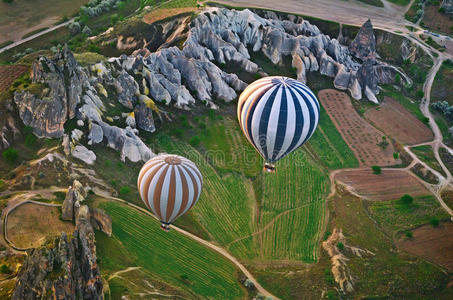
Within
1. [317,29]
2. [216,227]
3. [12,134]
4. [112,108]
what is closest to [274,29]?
[317,29]

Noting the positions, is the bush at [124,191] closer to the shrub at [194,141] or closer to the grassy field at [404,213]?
the shrub at [194,141]

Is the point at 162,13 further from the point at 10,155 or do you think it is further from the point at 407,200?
the point at 407,200

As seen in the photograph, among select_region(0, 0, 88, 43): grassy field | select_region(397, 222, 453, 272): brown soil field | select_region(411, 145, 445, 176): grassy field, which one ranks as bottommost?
select_region(411, 145, 445, 176): grassy field

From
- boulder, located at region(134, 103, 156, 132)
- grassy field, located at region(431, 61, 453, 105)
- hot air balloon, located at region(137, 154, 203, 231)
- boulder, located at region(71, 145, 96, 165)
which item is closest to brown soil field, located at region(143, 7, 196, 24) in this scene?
boulder, located at region(134, 103, 156, 132)

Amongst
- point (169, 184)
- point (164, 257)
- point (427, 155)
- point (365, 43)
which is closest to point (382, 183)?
point (427, 155)

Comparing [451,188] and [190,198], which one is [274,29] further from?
[190,198]

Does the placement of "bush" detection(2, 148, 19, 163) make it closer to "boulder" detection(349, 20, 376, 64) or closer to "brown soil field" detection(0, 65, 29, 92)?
"brown soil field" detection(0, 65, 29, 92)
